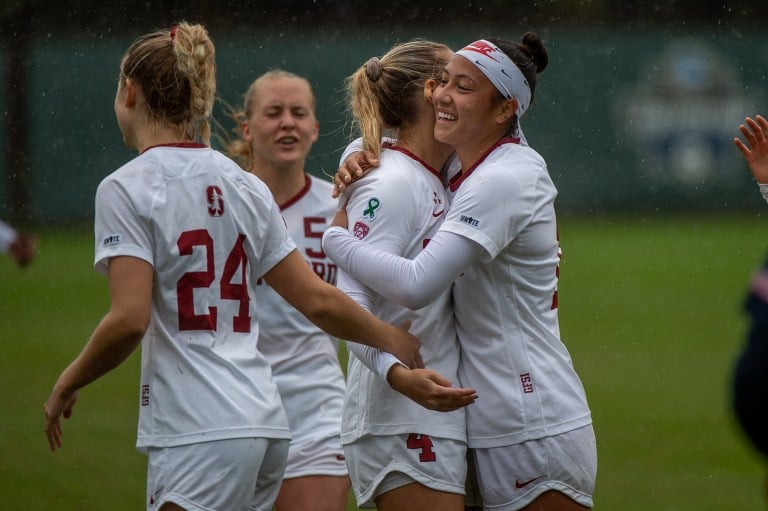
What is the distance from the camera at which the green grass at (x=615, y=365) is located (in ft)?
24.2

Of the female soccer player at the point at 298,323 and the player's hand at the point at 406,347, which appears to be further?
the female soccer player at the point at 298,323

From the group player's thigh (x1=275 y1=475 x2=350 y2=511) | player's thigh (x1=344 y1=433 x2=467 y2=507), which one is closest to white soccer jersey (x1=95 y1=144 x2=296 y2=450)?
player's thigh (x1=344 y1=433 x2=467 y2=507)

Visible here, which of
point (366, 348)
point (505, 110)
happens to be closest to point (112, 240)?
point (366, 348)

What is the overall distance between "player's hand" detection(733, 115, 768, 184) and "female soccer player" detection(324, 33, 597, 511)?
862mm

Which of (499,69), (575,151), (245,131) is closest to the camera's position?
(499,69)

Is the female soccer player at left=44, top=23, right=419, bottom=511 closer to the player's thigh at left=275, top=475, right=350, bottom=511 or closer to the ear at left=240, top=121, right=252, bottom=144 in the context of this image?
the player's thigh at left=275, top=475, right=350, bottom=511

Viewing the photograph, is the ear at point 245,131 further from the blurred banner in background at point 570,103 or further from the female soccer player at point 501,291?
the blurred banner in background at point 570,103

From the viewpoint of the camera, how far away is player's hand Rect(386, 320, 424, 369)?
3289 mm

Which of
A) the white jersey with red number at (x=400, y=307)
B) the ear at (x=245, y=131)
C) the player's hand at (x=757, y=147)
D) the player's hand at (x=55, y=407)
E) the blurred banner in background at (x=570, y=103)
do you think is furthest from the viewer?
the blurred banner in background at (x=570, y=103)

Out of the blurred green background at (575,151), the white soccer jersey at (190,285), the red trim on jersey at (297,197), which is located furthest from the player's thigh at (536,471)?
the blurred green background at (575,151)

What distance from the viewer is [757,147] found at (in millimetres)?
3932

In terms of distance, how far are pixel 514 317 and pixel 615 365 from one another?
9.69m

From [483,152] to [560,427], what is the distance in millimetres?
796

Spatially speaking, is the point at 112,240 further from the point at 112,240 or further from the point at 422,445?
the point at 422,445
